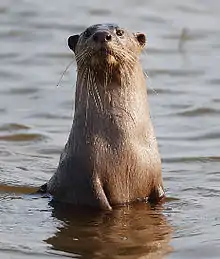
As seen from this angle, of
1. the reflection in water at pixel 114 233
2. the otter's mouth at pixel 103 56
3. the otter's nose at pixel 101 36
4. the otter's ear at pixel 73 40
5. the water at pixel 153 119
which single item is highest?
the otter's nose at pixel 101 36

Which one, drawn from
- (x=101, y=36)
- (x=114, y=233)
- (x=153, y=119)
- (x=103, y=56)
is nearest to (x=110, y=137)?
(x=103, y=56)

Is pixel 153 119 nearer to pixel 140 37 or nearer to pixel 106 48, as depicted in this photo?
pixel 140 37

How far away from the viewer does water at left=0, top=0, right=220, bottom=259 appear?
19.4 ft

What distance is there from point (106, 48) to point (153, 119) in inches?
105

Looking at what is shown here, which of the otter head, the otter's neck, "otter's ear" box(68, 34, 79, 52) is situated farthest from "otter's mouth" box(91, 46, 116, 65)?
"otter's ear" box(68, 34, 79, 52)

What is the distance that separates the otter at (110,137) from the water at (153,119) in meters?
0.12

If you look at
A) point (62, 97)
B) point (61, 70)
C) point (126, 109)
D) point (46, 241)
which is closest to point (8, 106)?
point (62, 97)

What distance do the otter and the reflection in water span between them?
10 centimetres

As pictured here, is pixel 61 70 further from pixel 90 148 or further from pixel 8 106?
pixel 90 148

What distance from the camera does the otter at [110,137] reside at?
6543mm

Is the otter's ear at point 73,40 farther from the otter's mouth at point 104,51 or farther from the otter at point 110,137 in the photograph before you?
the otter's mouth at point 104,51

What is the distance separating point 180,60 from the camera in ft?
36.6

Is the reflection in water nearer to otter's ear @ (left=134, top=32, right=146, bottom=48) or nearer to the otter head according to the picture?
the otter head

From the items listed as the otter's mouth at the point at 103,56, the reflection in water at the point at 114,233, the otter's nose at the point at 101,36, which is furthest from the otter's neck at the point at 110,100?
the reflection in water at the point at 114,233
